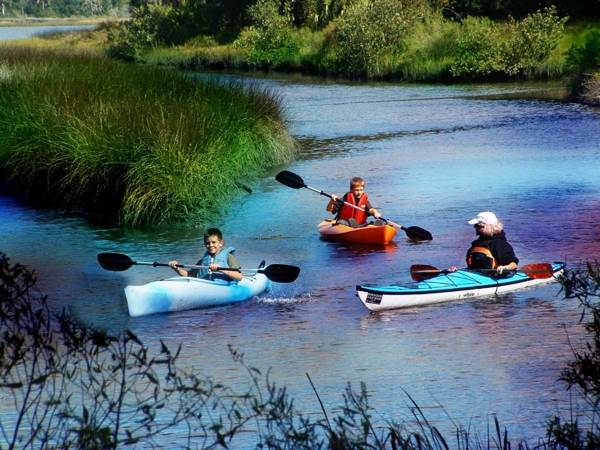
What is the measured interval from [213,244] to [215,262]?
0.81 ft

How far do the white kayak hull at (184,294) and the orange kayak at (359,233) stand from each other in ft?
9.38

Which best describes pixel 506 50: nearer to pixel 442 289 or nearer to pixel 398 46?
pixel 398 46

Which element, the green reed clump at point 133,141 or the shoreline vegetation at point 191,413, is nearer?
the shoreline vegetation at point 191,413

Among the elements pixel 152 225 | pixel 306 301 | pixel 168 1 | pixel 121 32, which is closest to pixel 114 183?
pixel 152 225

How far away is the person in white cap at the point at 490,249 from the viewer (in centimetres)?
1196

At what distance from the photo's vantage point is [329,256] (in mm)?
14203

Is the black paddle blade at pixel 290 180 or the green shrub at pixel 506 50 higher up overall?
the black paddle blade at pixel 290 180

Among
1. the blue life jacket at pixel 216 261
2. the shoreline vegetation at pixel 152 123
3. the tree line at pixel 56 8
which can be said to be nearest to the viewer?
the blue life jacket at pixel 216 261

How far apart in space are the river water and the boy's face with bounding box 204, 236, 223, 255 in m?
0.65

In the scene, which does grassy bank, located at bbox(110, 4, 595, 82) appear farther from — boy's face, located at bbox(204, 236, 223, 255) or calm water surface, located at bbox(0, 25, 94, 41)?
boy's face, located at bbox(204, 236, 223, 255)

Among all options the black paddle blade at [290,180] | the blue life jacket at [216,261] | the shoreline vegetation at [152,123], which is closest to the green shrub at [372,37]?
the shoreline vegetation at [152,123]

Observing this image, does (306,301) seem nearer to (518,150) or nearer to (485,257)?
(485,257)

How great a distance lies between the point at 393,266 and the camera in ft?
44.9

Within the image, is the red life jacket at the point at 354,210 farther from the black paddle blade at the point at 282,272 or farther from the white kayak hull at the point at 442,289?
the black paddle blade at the point at 282,272
